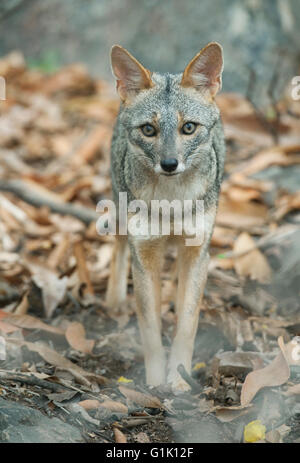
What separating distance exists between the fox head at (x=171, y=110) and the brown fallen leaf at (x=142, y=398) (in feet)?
4.95

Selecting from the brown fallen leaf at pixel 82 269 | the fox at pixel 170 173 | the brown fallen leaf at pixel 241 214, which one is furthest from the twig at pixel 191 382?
the brown fallen leaf at pixel 241 214

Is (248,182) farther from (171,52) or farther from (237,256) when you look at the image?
(171,52)

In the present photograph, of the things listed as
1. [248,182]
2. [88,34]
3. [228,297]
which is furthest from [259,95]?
[228,297]

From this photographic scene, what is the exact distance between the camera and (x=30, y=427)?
12.6 feet

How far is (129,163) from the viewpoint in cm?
512

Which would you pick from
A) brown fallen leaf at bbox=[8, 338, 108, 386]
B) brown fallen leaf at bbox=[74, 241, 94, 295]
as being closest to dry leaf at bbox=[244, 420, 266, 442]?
brown fallen leaf at bbox=[8, 338, 108, 386]

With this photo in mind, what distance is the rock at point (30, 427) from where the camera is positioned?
3.74 meters

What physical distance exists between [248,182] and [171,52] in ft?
13.1

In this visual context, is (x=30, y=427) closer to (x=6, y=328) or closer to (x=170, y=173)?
(x=6, y=328)

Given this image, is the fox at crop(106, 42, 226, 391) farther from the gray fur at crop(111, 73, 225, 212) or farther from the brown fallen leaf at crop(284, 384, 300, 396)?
the brown fallen leaf at crop(284, 384, 300, 396)

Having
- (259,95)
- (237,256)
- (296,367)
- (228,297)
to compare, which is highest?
(259,95)

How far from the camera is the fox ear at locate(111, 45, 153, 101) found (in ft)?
15.9

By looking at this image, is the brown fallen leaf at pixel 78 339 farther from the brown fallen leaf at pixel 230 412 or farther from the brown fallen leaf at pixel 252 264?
the brown fallen leaf at pixel 252 264
